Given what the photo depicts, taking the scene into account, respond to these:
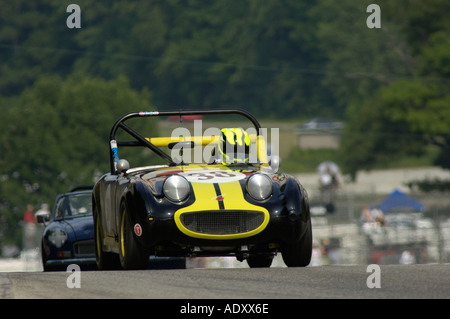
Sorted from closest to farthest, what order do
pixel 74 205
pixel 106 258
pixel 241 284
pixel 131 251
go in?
pixel 241 284 → pixel 131 251 → pixel 106 258 → pixel 74 205

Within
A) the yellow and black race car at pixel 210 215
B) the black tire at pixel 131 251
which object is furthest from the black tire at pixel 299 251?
the black tire at pixel 131 251

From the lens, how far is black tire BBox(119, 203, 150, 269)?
10477mm

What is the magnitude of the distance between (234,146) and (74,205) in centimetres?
413

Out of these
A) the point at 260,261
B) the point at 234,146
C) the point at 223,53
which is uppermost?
the point at 223,53

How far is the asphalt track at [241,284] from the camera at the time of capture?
26.3 ft

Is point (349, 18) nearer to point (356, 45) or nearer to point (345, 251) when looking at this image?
point (356, 45)

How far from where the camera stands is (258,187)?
34.0ft

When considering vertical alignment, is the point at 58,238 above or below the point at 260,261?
above

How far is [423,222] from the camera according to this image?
3956cm

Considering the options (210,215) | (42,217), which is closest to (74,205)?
(42,217)

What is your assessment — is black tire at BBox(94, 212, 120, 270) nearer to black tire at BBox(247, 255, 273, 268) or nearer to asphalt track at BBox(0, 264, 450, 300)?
black tire at BBox(247, 255, 273, 268)

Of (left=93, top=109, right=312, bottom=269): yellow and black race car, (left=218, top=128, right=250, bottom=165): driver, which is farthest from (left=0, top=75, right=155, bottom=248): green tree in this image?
(left=93, top=109, right=312, bottom=269): yellow and black race car

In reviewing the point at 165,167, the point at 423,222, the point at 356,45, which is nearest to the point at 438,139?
the point at 356,45

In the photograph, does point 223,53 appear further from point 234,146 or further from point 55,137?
point 234,146
